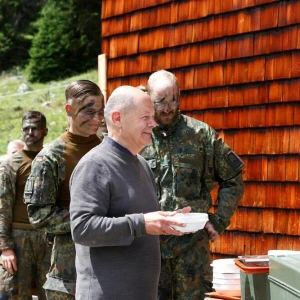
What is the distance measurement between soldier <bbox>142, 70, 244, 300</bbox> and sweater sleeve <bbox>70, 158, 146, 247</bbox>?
4.69 feet

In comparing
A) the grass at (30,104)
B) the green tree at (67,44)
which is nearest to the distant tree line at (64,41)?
the green tree at (67,44)

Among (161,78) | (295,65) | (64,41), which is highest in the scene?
(64,41)

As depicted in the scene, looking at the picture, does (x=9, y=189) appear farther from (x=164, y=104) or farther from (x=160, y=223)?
(x=160, y=223)

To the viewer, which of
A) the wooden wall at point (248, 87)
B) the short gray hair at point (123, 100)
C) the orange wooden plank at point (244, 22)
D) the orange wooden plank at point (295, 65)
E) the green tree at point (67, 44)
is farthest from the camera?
the green tree at point (67, 44)

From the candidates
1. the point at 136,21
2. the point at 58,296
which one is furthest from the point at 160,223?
the point at 136,21

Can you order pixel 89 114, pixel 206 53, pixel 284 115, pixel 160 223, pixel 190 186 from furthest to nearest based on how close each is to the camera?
1. pixel 206 53
2. pixel 284 115
3. pixel 190 186
4. pixel 89 114
5. pixel 160 223

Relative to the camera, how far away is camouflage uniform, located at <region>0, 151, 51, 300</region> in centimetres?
646

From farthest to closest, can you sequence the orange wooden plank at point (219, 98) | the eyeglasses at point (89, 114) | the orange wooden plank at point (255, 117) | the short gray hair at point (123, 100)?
1. the orange wooden plank at point (219, 98)
2. the orange wooden plank at point (255, 117)
3. the eyeglasses at point (89, 114)
4. the short gray hair at point (123, 100)

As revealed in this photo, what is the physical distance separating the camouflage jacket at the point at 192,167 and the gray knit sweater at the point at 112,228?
1.33m

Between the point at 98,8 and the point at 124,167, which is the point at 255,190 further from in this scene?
the point at 98,8

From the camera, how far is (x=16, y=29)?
4522 cm

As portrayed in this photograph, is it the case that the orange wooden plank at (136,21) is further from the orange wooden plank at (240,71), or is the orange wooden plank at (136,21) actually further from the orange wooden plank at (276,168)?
the orange wooden plank at (276,168)

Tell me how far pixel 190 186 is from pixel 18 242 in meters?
1.82

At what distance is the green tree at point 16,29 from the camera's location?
43.0 meters
